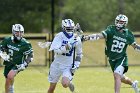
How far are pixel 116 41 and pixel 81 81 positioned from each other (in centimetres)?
495

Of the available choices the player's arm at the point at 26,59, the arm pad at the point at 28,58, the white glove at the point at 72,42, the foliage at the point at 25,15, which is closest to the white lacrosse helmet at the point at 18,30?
the player's arm at the point at 26,59

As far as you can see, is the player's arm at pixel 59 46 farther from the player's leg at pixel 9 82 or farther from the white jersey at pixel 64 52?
the player's leg at pixel 9 82

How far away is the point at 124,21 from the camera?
15055 millimetres

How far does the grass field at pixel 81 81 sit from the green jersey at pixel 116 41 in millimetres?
2067

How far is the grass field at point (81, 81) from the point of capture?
17.3m

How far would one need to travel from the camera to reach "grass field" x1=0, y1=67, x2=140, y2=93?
56.9 ft

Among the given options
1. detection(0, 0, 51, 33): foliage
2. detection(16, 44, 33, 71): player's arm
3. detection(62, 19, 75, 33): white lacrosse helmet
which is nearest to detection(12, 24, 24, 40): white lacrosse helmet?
detection(16, 44, 33, 71): player's arm

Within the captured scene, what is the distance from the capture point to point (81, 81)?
19.8 meters

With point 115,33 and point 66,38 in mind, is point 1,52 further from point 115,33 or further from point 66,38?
point 115,33

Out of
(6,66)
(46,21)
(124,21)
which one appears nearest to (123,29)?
(124,21)

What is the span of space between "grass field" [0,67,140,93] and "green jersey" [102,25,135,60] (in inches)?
81.4

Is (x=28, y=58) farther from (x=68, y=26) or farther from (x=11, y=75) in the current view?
(x=68, y=26)

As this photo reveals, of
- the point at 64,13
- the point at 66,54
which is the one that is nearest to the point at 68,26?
the point at 66,54

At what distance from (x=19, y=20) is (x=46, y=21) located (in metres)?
7.48
